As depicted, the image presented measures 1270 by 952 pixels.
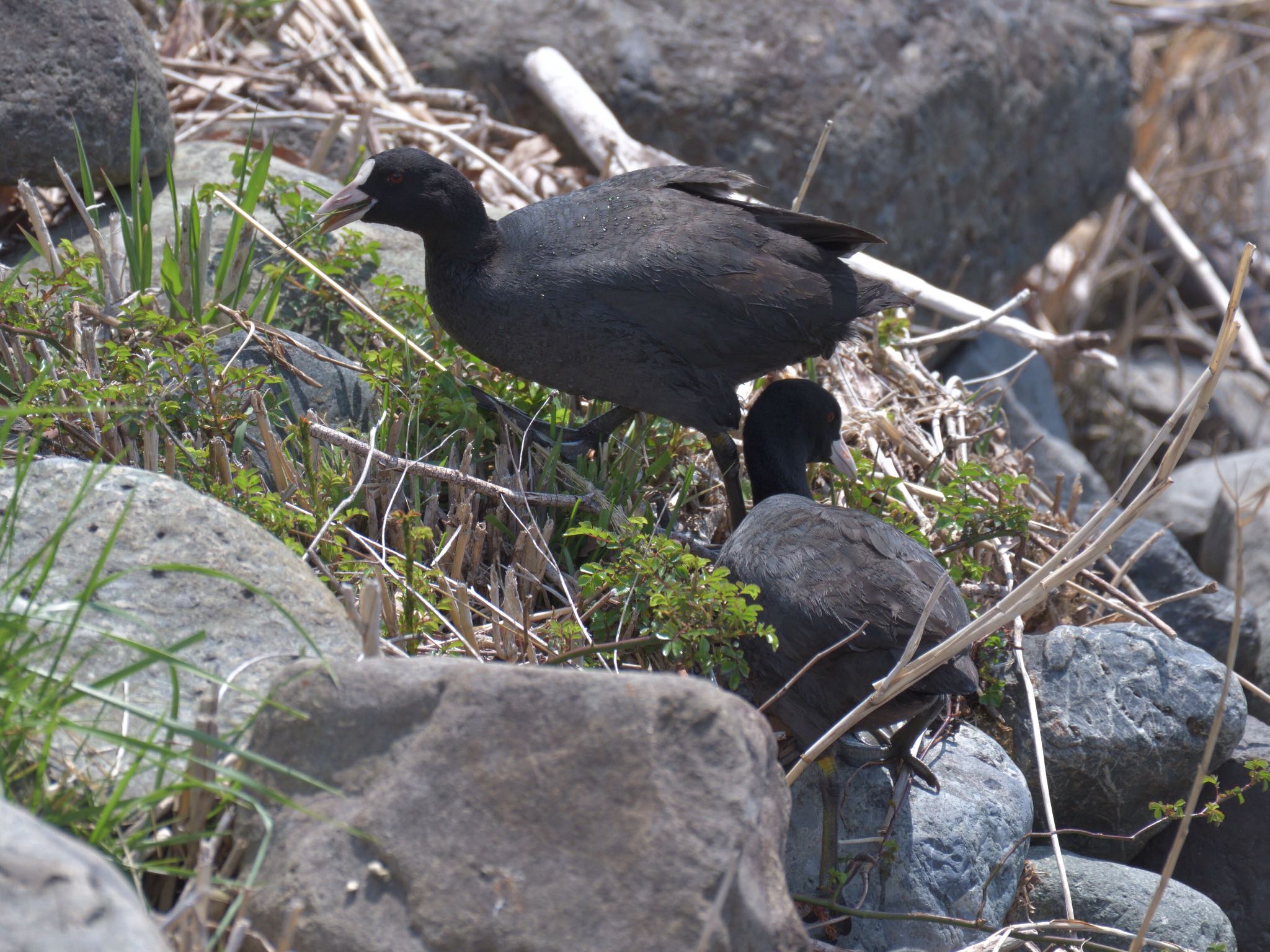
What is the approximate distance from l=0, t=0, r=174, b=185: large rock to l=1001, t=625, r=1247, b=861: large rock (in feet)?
11.3

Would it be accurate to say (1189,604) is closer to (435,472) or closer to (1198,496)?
(1198,496)

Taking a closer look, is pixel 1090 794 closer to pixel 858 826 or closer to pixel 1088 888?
pixel 1088 888

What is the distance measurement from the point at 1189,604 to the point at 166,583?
3.83 metres

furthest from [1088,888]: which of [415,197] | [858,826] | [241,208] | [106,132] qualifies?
[106,132]

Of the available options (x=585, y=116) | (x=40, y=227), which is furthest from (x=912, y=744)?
(x=585, y=116)

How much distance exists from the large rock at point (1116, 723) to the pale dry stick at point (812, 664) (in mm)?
947

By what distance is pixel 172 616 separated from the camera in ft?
7.88

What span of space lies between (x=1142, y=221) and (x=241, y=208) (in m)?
6.47

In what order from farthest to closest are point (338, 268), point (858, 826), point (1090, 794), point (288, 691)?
point (338, 268), point (1090, 794), point (858, 826), point (288, 691)

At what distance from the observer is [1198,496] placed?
6441mm

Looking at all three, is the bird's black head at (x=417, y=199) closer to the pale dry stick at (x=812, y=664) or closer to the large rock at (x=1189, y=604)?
the pale dry stick at (x=812, y=664)

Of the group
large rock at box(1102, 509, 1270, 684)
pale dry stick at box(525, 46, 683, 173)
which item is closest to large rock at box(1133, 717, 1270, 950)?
large rock at box(1102, 509, 1270, 684)

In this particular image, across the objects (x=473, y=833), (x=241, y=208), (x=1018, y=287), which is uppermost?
(x=241, y=208)

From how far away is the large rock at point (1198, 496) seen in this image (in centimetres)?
619
